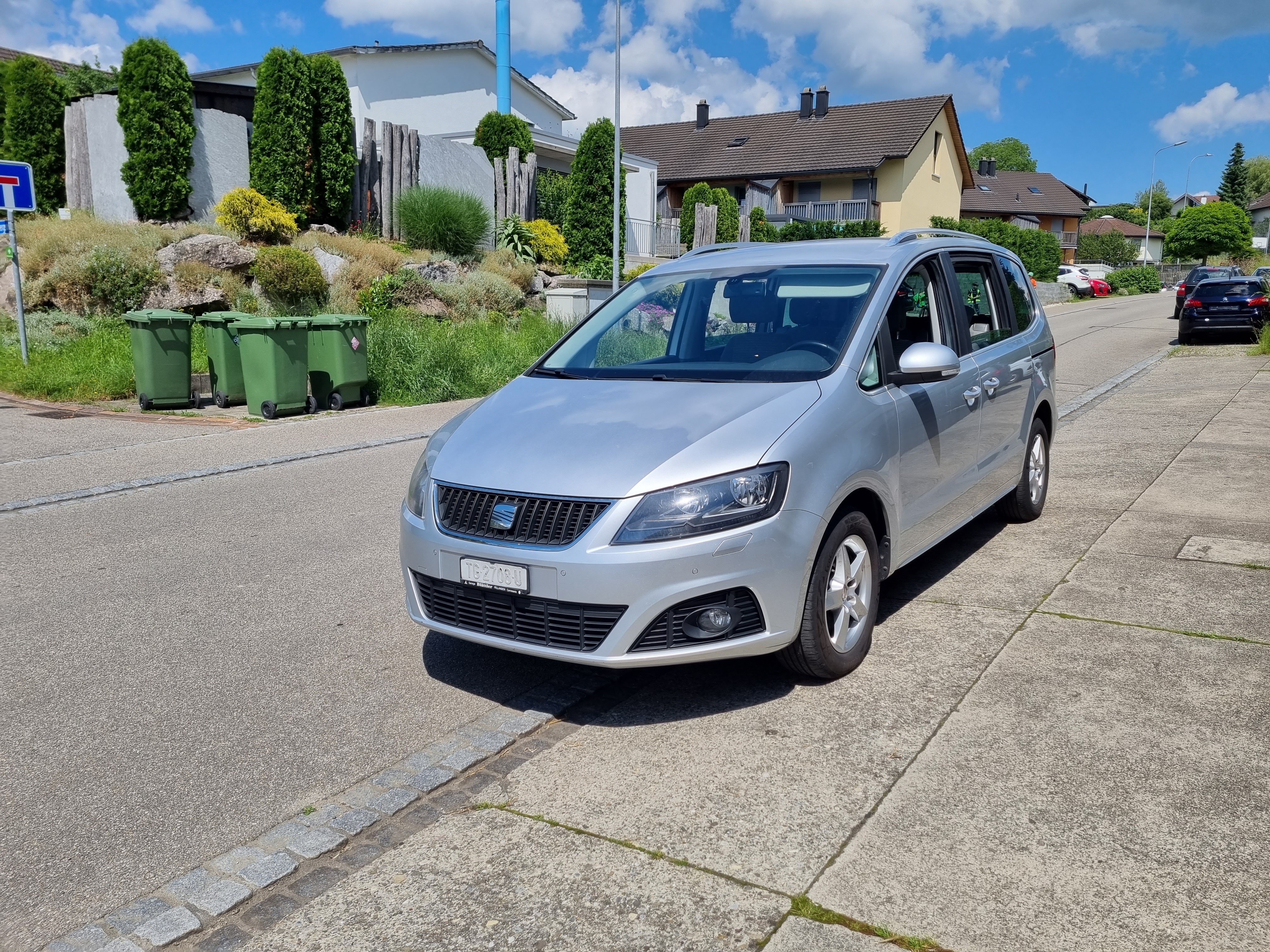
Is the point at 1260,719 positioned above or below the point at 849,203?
below

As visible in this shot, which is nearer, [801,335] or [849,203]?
[801,335]

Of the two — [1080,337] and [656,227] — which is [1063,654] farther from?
[656,227]

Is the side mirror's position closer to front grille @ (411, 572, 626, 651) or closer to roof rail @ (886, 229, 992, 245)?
roof rail @ (886, 229, 992, 245)

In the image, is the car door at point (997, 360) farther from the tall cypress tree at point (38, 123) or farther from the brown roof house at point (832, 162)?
the brown roof house at point (832, 162)

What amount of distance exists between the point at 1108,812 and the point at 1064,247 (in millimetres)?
88976

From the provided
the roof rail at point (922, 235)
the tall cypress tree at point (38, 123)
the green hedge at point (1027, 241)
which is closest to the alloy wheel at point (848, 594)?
the roof rail at point (922, 235)

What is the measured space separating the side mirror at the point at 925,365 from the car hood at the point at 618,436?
525 millimetres

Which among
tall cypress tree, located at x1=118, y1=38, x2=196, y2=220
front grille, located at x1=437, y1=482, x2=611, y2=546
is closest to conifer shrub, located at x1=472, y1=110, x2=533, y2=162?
tall cypress tree, located at x1=118, y1=38, x2=196, y2=220

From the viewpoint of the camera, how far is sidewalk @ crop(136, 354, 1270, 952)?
2871mm

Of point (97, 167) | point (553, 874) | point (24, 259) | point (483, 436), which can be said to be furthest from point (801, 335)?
point (97, 167)

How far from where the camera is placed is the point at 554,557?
12.8 ft

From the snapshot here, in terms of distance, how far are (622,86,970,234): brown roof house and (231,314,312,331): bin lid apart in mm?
41702

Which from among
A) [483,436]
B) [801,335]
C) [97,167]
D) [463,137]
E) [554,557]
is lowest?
[554,557]

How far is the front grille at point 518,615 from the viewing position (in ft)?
13.0
